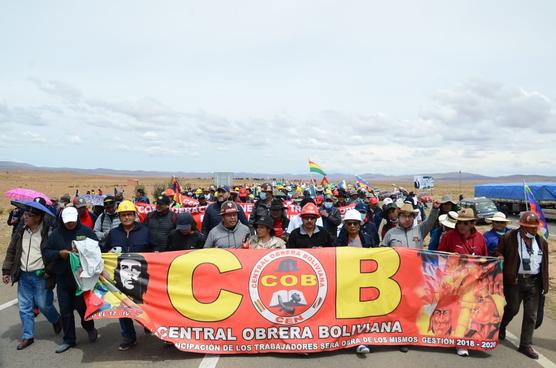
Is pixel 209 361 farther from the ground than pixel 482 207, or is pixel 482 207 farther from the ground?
pixel 482 207

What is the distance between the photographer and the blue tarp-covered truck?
25.6 metres

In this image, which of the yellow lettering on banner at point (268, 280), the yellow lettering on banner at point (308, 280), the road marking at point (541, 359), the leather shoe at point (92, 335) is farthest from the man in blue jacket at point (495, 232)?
the leather shoe at point (92, 335)

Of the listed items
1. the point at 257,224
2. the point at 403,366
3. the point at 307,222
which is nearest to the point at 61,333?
the point at 257,224

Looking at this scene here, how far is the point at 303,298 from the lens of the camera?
5.20 m

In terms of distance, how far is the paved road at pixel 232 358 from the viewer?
4.81m

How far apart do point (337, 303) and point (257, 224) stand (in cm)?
147

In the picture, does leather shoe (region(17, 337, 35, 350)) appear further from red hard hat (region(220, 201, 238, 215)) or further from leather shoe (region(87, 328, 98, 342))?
red hard hat (region(220, 201, 238, 215))

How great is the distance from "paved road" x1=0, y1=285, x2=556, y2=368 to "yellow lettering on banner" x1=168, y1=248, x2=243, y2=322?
0.51 meters

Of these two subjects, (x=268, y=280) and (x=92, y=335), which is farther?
(x=92, y=335)

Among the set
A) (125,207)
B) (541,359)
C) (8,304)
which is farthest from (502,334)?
(8,304)

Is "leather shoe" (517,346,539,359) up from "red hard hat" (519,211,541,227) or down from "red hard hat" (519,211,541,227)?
down

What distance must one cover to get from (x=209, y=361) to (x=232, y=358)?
0.28 metres

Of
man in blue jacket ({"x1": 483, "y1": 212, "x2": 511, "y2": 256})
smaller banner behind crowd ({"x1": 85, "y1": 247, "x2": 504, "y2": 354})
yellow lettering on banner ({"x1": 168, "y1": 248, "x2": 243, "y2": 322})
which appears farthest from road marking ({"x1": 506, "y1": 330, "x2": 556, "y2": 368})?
yellow lettering on banner ({"x1": 168, "y1": 248, "x2": 243, "y2": 322})

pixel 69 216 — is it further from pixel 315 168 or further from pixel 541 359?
pixel 315 168
